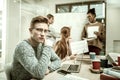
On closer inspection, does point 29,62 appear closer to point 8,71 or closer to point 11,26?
point 8,71

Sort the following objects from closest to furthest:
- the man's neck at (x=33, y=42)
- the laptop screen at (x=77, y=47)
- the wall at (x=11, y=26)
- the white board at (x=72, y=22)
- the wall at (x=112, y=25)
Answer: the man's neck at (x=33, y=42)
the laptop screen at (x=77, y=47)
the wall at (x=112, y=25)
the white board at (x=72, y=22)
the wall at (x=11, y=26)

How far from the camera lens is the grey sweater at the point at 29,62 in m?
1.21

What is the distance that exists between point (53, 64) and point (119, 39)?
136cm

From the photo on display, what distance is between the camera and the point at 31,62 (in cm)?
123

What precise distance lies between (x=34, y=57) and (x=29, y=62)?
83mm

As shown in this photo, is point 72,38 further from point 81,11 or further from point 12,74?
point 12,74

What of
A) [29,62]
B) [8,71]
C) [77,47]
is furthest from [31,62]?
[77,47]

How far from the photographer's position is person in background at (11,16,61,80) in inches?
48.0

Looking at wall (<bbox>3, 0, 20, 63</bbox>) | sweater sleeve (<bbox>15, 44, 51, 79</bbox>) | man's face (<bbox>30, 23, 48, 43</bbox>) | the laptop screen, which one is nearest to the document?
the laptop screen

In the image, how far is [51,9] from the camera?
2984 mm

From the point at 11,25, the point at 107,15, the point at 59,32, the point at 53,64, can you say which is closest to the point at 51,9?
the point at 59,32

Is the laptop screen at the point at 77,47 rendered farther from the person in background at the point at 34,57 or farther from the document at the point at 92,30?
the document at the point at 92,30

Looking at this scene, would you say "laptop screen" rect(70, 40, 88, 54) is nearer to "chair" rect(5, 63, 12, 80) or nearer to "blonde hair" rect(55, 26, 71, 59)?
"blonde hair" rect(55, 26, 71, 59)

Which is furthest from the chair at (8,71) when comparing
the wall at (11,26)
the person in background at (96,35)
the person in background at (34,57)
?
the wall at (11,26)
